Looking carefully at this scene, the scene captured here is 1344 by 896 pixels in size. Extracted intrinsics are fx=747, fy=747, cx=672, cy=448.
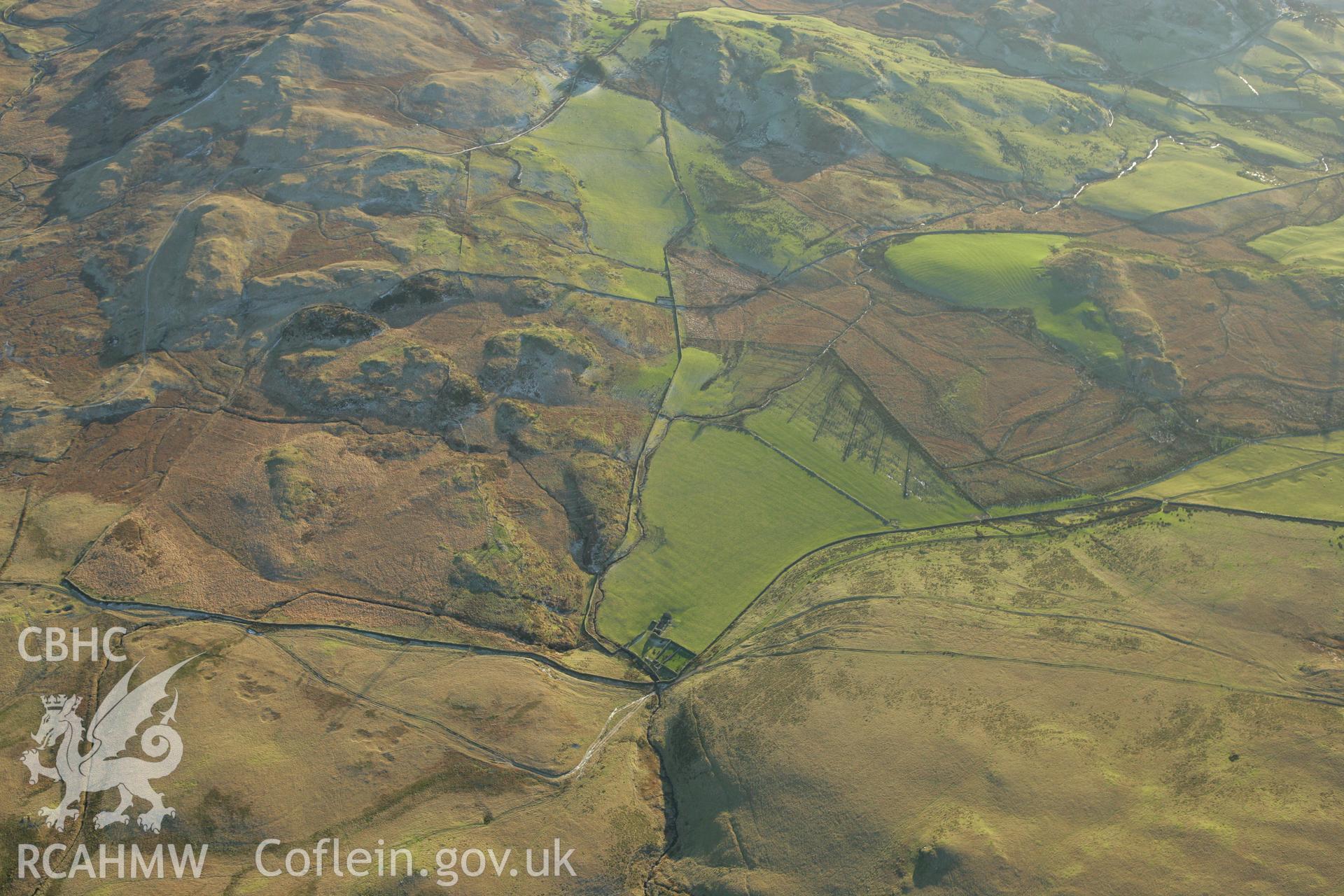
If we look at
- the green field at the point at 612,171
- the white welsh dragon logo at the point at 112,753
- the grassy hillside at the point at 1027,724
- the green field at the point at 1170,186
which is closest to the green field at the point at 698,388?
the green field at the point at 612,171

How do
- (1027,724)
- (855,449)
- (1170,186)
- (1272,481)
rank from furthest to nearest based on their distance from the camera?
(1170,186)
(855,449)
(1272,481)
(1027,724)

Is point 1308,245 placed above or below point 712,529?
above

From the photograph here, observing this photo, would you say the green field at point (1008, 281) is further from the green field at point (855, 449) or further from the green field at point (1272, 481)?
the green field at point (855, 449)

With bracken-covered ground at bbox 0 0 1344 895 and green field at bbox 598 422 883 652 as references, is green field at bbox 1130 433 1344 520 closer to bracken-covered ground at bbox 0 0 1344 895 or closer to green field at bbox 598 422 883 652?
bracken-covered ground at bbox 0 0 1344 895

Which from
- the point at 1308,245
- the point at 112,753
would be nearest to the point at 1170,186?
the point at 1308,245

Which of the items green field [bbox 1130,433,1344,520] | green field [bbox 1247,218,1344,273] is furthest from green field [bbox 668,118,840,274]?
green field [bbox 1247,218,1344,273]

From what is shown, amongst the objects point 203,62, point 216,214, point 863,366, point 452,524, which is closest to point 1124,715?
point 863,366

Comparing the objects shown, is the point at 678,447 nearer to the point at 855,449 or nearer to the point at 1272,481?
the point at 855,449
